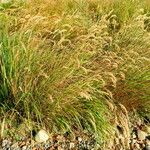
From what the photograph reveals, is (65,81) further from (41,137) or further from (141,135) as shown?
(141,135)

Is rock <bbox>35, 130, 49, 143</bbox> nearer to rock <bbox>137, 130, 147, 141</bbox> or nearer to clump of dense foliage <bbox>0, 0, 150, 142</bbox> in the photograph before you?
clump of dense foliage <bbox>0, 0, 150, 142</bbox>

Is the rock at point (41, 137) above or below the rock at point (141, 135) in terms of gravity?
above

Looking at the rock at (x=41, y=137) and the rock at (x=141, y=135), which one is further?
the rock at (x=141, y=135)

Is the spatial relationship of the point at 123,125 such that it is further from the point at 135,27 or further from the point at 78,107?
the point at 135,27

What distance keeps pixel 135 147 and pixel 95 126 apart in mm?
576

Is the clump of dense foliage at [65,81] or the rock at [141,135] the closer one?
the clump of dense foliage at [65,81]

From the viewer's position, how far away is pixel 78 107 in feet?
13.5

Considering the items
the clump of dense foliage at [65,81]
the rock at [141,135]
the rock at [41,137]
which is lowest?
the rock at [141,135]

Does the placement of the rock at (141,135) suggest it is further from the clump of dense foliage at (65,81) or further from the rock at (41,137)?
the rock at (41,137)

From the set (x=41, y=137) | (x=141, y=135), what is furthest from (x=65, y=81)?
(x=141, y=135)

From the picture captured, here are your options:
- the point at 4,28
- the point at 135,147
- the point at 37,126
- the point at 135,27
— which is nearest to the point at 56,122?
the point at 37,126

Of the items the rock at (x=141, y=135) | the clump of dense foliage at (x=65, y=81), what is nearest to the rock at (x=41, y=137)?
the clump of dense foliage at (x=65, y=81)

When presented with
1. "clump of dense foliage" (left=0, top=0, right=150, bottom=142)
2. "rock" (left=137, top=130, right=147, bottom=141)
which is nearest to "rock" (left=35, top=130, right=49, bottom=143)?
"clump of dense foliage" (left=0, top=0, right=150, bottom=142)

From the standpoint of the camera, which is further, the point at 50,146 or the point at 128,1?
the point at 128,1
